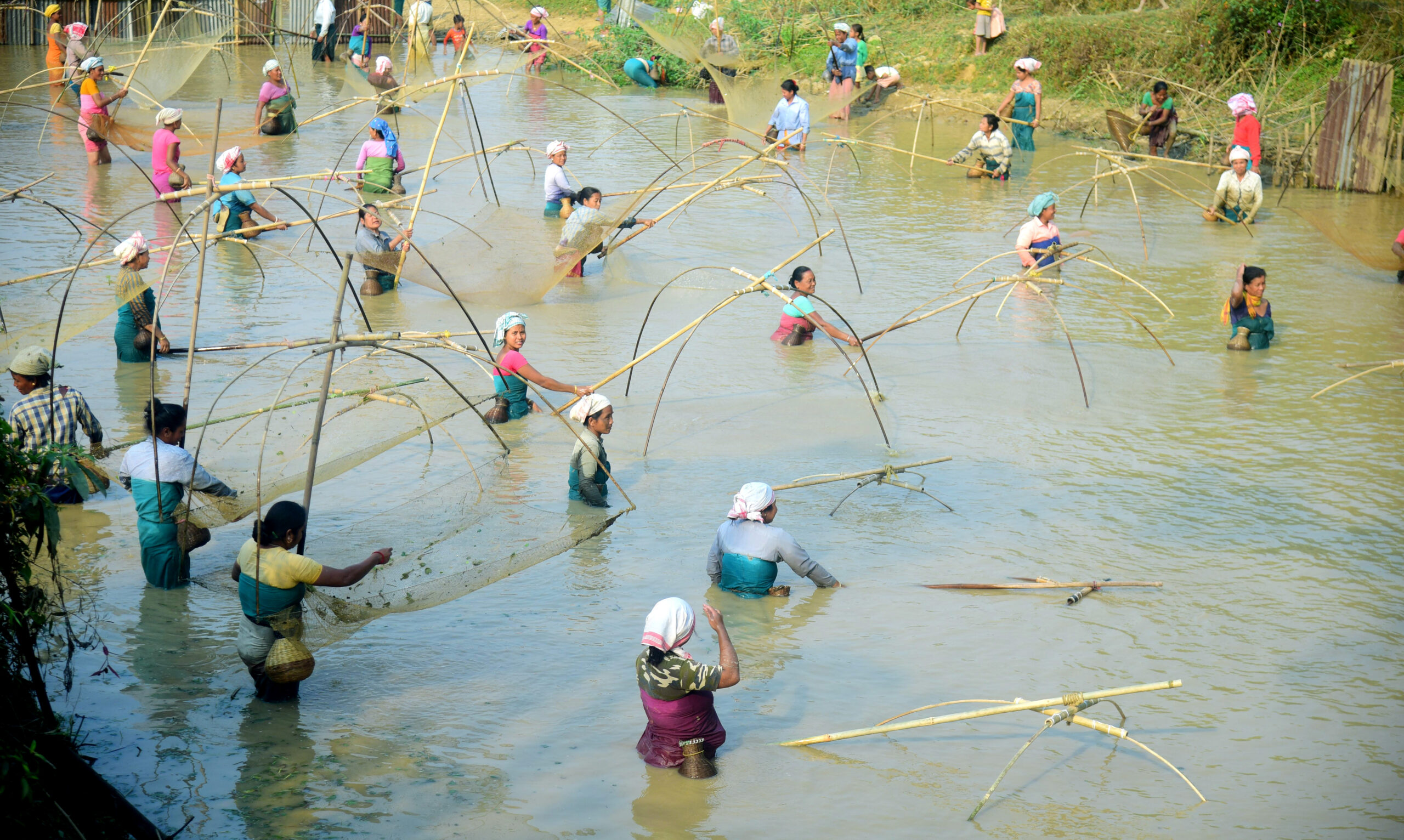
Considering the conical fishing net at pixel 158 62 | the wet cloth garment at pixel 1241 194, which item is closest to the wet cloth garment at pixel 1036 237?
the wet cloth garment at pixel 1241 194

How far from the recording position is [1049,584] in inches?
230

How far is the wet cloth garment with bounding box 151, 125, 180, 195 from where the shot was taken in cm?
1191

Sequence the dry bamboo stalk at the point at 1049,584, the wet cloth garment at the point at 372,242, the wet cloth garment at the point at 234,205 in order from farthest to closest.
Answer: the wet cloth garment at the point at 234,205 → the wet cloth garment at the point at 372,242 → the dry bamboo stalk at the point at 1049,584

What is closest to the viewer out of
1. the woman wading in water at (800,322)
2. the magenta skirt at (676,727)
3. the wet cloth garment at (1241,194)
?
the magenta skirt at (676,727)

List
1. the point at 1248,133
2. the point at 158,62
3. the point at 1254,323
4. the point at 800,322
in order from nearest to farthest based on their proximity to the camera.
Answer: the point at 1254,323, the point at 800,322, the point at 1248,133, the point at 158,62

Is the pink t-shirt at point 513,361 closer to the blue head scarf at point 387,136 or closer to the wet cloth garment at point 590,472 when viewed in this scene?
the wet cloth garment at point 590,472

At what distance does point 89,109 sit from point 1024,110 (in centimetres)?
1251

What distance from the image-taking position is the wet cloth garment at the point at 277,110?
15109 millimetres

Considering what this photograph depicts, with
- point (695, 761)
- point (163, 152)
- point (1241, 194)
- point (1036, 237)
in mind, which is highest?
point (1241, 194)

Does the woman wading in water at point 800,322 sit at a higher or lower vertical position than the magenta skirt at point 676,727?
higher

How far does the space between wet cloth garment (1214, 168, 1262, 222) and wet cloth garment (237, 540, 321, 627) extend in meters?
11.5

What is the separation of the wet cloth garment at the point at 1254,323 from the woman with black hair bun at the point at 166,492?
7.90 metres

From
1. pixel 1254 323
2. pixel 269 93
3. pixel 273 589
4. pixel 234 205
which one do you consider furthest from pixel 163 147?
pixel 1254 323

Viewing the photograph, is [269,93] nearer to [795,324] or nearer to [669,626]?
[795,324]
